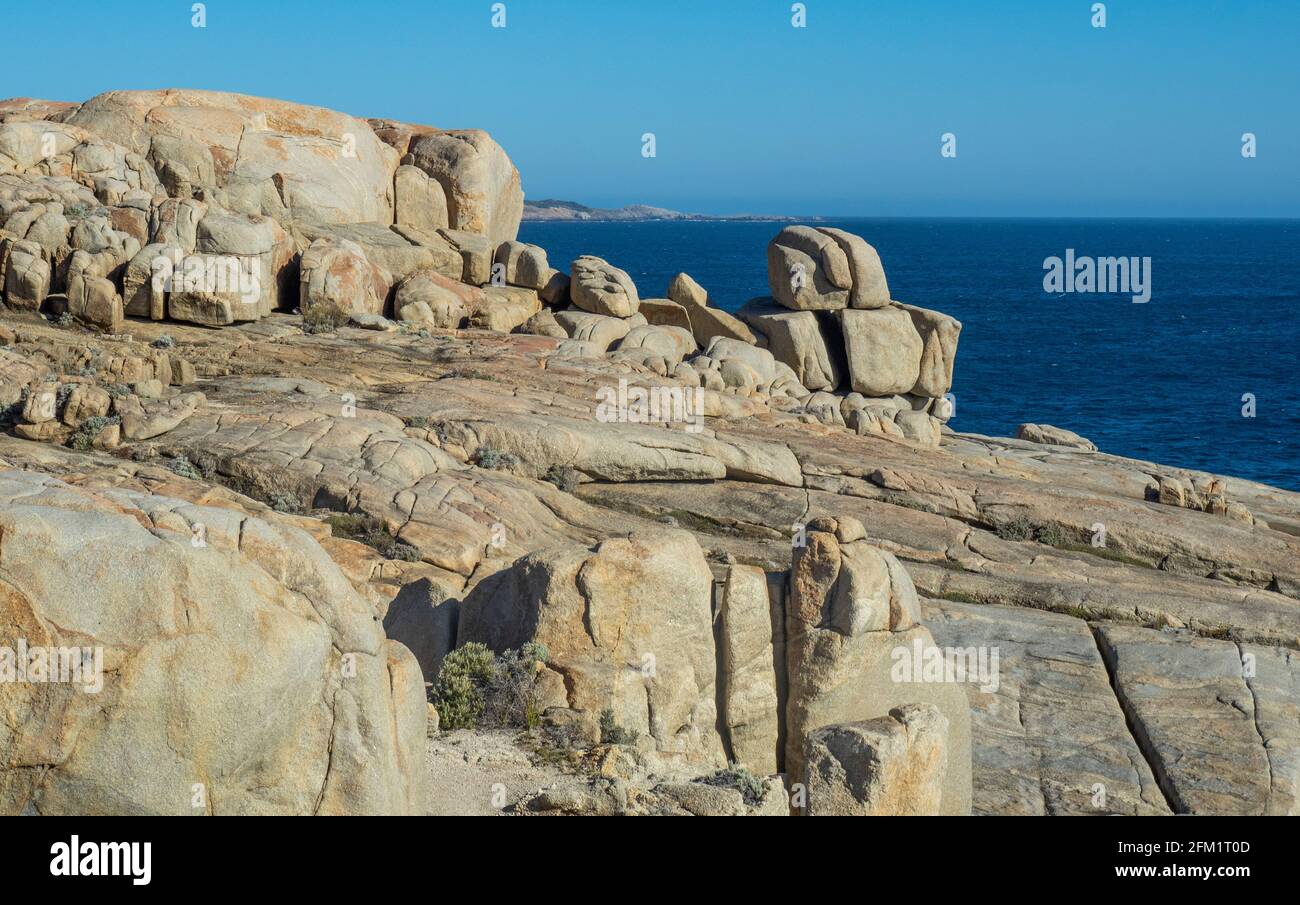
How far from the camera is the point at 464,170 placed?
49.0 m

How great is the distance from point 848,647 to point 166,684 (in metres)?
10.1

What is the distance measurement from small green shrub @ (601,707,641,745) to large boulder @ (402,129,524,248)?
36.6m

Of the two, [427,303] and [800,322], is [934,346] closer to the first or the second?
[800,322]

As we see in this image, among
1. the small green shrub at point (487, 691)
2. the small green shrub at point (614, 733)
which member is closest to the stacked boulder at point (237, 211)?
the small green shrub at point (487, 691)

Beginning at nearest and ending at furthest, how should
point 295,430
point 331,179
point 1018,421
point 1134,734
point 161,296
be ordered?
point 1134,734, point 295,430, point 161,296, point 331,179, point 1018,421

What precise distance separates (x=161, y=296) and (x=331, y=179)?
10994 mm

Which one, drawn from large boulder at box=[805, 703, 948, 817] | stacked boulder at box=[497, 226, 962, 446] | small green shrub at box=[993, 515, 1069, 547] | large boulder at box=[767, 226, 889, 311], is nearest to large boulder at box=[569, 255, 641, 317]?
stacked boulder at box=[497, 226, 962, 446]

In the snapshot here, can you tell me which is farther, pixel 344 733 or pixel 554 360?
pixel 554 360

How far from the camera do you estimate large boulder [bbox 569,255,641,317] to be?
45.6m

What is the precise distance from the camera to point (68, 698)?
345 inches

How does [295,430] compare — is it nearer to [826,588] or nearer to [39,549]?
[826,588]

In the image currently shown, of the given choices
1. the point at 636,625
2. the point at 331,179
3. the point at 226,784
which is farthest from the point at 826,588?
the point at 331,179

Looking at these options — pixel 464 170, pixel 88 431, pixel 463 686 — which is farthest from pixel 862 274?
pixel 463 686

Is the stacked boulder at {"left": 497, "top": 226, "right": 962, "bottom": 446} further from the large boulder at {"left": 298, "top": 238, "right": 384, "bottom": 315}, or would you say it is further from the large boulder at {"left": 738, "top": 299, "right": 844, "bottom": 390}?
the large boulder at {"left": 298, "top": 238, "right": 384, "bottom": 315}
